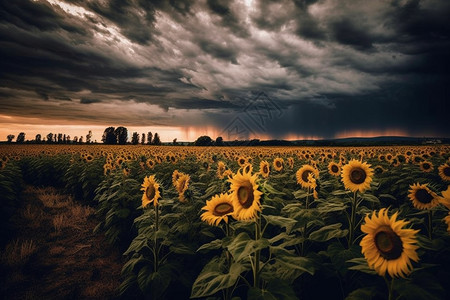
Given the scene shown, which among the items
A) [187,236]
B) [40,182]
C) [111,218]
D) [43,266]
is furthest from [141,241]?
[40,182]

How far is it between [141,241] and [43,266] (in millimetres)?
3802

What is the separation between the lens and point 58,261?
5840mm

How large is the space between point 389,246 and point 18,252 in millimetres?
7822

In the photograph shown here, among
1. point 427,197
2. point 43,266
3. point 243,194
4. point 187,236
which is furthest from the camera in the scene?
point 43,266

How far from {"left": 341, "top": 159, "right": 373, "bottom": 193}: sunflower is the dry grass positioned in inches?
284

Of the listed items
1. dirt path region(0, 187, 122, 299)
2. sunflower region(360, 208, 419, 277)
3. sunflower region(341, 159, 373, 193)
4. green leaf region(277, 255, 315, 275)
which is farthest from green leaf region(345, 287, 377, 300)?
dirt path region(0, 187, 122, 299)

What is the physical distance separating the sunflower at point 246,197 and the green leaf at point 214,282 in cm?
A: 49

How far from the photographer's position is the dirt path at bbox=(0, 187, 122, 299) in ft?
15.2

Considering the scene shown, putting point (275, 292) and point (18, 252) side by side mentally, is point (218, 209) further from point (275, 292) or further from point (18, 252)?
point (18, 252)

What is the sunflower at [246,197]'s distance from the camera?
2371mm

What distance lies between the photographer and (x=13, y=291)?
15.0 ft

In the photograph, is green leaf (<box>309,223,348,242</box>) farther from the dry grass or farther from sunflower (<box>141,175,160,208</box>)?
the dry grass

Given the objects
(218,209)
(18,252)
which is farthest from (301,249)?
(18,252)

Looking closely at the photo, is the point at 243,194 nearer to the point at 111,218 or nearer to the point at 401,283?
the point at 401,283
